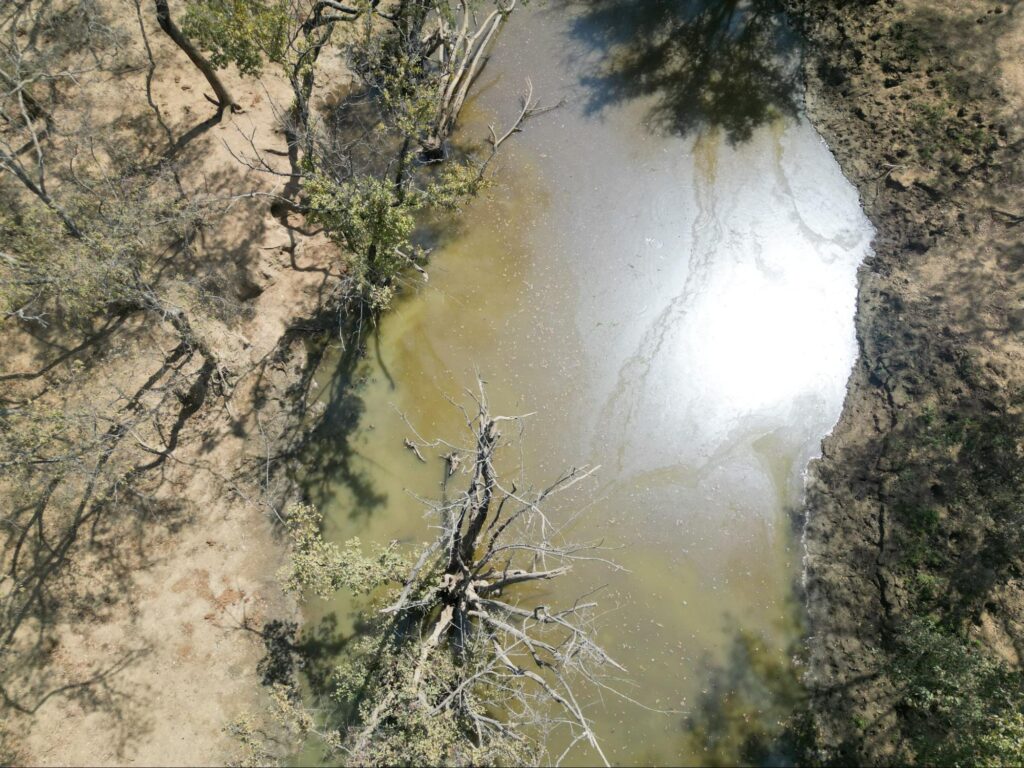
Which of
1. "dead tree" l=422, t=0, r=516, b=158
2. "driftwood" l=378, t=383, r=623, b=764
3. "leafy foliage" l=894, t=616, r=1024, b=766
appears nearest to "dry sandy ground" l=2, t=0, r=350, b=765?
"driftwood" l=378, t=383, r=623, b=764

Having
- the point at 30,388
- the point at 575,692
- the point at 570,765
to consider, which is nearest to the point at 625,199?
the point at 575,692

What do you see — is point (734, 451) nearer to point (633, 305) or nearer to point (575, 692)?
point (633, 305)

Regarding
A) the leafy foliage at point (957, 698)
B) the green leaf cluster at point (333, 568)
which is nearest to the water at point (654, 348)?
the green leaf cluster at point (333, 568)

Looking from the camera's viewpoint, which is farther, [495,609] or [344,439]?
[344,439]

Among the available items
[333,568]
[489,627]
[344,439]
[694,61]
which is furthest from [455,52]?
[489,627]

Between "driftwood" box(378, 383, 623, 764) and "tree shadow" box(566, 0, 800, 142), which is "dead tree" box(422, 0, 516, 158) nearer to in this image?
"tree shadow" box(566, 0, 800, 142)

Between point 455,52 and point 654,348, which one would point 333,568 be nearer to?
point 654,348
